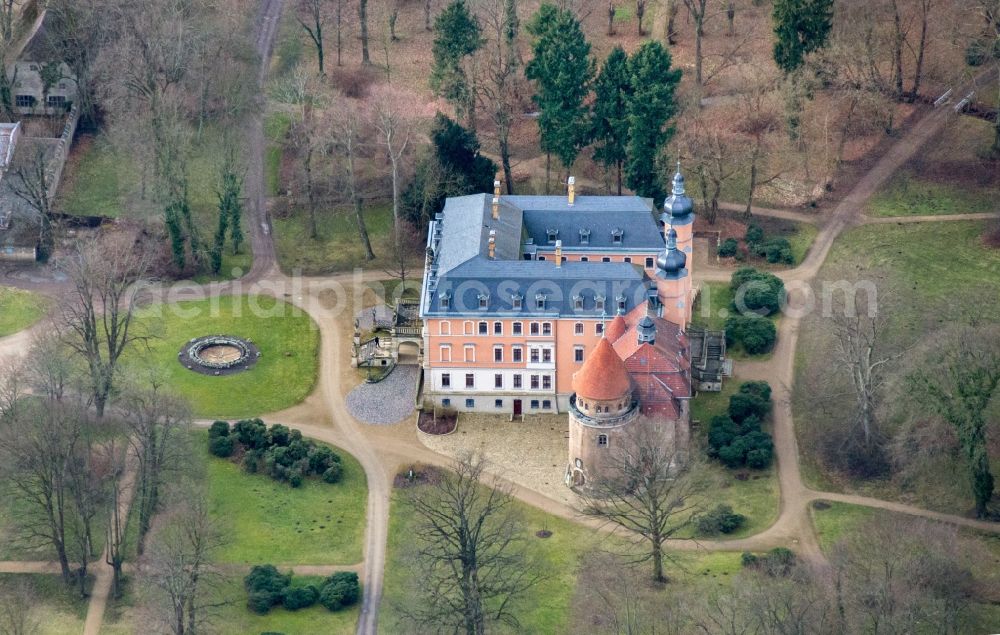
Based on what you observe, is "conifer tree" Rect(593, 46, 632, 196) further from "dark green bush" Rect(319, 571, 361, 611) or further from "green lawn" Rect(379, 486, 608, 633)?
"dark green bush" Rect(319, 571, 361, 611)

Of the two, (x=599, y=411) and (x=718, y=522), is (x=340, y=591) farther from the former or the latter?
(x=718, y=522)

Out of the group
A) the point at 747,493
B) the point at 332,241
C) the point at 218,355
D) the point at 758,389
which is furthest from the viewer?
the point at 332,241

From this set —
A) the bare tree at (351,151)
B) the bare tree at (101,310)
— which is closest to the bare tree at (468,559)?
the bare tree at (101,310)

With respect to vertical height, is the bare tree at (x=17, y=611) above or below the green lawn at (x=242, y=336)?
below

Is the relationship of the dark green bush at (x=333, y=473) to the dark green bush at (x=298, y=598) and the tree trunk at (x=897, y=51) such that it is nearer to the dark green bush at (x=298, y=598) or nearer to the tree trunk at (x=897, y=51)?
the dark green bush at (x=298, y=598)

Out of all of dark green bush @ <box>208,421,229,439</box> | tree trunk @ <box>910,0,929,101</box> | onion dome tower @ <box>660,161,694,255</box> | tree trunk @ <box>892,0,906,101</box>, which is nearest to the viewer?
dark green bush @ <box>208,421,229,439</box>

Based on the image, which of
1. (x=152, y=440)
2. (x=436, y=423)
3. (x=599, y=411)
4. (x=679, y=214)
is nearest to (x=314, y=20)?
(x=679, y=214)

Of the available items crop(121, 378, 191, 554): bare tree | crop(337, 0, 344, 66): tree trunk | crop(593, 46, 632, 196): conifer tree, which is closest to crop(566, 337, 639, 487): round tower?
crop(121, 378, 191, 554): bare tree
